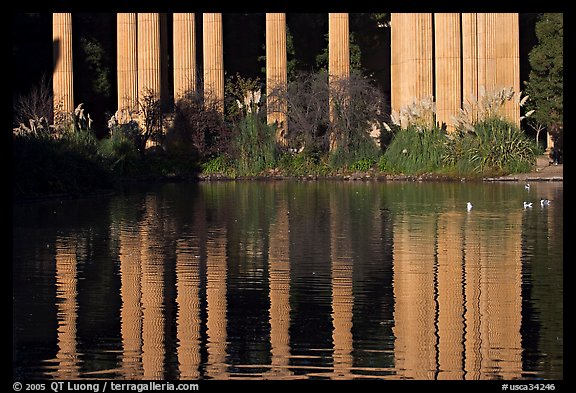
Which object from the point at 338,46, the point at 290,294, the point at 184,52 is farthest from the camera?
the point at 338,46

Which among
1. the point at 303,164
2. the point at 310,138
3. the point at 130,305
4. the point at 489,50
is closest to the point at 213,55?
the point at 310,138

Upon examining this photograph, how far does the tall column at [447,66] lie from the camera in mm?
50281

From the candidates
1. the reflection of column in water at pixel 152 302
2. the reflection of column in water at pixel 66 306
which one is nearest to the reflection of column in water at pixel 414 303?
the reflection of column in water at pixel 152 302

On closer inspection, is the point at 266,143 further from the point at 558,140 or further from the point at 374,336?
the point at 374,336

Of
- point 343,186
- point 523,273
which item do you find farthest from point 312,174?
point 523,273

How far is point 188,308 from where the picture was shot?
16.1 m

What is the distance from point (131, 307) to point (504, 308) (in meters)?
4.65

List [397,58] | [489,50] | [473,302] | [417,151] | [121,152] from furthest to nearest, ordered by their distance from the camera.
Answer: [397,58]
[489,50]
[121,152]
[417,151]
[473,302]

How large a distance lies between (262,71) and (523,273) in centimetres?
4129

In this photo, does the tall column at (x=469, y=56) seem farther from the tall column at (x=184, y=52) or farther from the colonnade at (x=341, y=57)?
the tall column at (x=184, y=52)

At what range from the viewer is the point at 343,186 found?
4391cm

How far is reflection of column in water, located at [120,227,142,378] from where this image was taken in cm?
1268

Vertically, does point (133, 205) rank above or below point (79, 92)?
below

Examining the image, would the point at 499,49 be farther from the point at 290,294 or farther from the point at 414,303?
the point at 414,303
